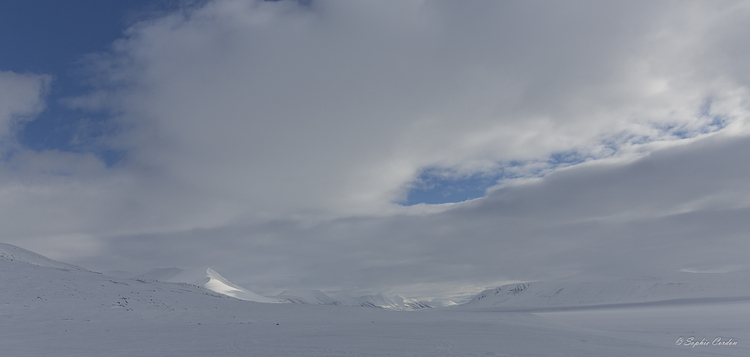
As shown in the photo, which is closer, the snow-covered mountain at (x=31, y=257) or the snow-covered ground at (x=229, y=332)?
the snow-covered ground at (x=229, y=332)

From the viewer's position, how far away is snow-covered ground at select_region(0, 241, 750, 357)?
17.6m

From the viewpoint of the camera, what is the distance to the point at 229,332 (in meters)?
23.6

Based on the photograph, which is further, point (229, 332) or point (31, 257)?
point (31, 257)

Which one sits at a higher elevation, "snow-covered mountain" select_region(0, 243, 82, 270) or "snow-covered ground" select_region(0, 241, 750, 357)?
"snow-covered mountain" select_region(0, 243, 82, 270)

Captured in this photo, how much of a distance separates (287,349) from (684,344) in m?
21.0

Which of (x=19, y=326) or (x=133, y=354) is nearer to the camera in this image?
(x=133, y=354)

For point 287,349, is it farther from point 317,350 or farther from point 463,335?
point 463,335

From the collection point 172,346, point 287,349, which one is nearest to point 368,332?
point 287,349

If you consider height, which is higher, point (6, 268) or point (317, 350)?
point (6, 268)

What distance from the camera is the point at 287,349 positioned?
1756 centimetres

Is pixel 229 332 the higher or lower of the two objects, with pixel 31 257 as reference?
lower

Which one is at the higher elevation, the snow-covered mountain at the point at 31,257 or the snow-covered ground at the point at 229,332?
the snow-covered mountain at the point at 31,257

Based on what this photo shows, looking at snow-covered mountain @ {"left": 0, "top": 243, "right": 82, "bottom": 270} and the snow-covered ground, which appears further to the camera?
snow-covered mountain @ {"left": 0, "top": 243, "right": 82, "bottom": 270}

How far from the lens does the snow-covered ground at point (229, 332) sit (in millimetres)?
17625
